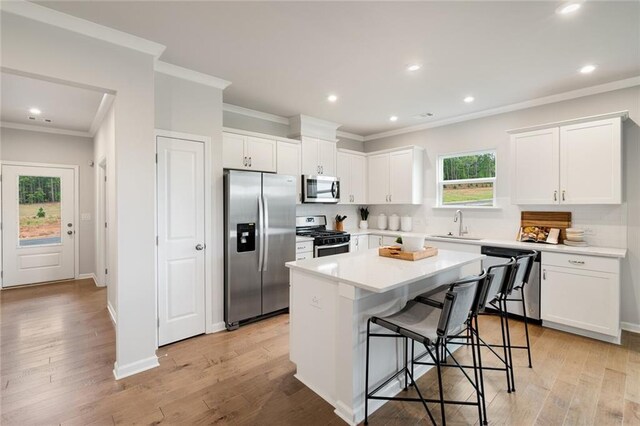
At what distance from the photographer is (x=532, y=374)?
250cm

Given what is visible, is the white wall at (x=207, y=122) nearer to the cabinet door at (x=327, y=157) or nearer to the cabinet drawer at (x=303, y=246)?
the cabinet drawer at (x=303, y=246)

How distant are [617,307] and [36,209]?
27.5ft

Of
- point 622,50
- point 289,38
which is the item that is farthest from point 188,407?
point 622,50

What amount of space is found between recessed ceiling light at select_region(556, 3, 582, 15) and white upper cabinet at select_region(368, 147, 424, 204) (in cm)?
286

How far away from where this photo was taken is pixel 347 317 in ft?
6.33

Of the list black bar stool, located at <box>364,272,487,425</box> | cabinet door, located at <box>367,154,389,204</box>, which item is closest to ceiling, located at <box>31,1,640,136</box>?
cabinet door, located at <box>367,154,389,204</box>

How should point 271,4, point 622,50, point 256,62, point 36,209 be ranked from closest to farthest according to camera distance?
point 271,4 → point 622,50 → point 256,62 → point 36,209

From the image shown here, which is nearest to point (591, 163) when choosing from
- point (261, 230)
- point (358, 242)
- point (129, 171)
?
point (358, 242)

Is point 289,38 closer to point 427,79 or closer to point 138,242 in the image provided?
point 427,79

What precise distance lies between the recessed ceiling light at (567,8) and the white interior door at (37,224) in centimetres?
715

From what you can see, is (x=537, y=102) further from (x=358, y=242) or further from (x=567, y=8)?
(x=358, y=242)

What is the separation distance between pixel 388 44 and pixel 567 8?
1.25 meters

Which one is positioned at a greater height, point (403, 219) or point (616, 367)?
point (403, 219)

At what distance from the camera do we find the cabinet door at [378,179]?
17.7ft
